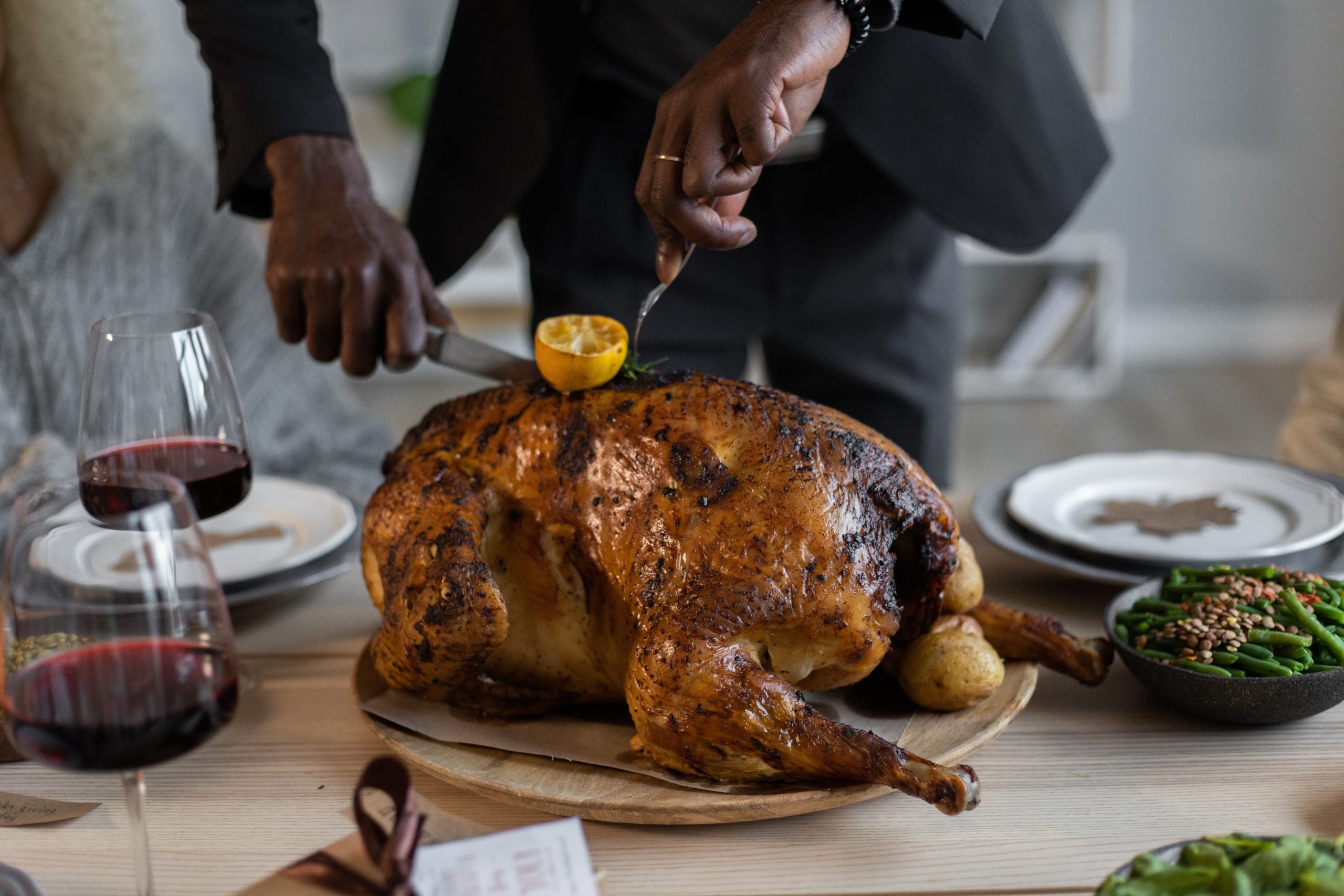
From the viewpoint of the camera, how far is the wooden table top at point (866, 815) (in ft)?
2.54

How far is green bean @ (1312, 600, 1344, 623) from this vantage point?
91 centimetres

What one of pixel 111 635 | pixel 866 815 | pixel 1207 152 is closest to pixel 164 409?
pixel 111 635

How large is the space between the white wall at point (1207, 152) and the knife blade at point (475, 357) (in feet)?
11.0

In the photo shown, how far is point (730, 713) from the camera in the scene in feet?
2.66

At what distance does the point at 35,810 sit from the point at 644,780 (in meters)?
0.44

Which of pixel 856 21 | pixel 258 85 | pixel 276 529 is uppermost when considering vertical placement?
pixel 856 21

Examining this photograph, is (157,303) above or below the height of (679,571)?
below

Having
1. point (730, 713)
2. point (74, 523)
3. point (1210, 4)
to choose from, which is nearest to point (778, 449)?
point (730, 713)

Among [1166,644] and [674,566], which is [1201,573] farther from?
[674,566]

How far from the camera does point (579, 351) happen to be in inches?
38.6

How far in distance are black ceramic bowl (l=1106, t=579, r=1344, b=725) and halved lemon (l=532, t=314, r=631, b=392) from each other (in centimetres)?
47

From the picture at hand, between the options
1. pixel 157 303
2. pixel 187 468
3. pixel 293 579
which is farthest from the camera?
pixel 157 303

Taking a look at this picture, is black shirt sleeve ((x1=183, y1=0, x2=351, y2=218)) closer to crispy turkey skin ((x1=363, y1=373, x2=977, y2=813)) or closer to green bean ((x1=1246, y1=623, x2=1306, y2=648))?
crispy turkey skin ((x1=363, y1=373, x2=977, y2=813))

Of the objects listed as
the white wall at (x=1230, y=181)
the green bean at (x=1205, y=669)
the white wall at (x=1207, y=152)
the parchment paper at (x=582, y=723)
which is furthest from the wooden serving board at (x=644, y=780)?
the white wall at (x=1230, y=181)
